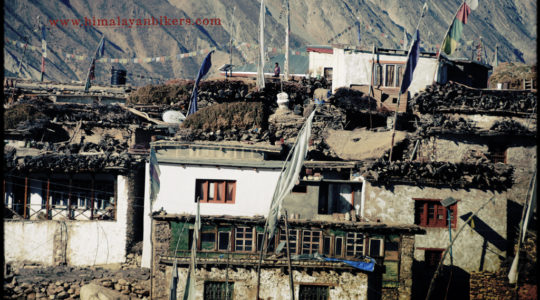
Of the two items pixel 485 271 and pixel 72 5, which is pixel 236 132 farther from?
pixel 72 5

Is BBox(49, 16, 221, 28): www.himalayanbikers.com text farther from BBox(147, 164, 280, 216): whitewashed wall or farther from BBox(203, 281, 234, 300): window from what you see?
BBox(203, 281, 234, 300): window

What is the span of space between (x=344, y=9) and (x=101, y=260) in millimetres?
138553

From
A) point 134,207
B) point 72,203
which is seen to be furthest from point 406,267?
point 72,203

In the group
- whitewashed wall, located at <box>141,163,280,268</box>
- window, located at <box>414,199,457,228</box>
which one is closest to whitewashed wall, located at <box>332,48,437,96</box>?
window, located at <box>414,199,457,228</box>

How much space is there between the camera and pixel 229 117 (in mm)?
45000

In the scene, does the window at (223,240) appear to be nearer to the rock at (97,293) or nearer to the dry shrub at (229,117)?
the rock at (97,293)

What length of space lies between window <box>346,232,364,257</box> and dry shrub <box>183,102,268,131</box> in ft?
45.1

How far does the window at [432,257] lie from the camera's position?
34656 millimetres

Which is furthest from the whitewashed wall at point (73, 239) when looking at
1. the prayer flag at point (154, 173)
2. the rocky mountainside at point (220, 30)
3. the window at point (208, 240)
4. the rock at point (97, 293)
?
the rocky mountainside at point (220, 30)

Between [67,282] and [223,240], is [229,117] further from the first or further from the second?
[67,282]

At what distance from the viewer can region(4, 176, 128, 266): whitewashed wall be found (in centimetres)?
3734

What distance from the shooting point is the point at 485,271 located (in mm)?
33656

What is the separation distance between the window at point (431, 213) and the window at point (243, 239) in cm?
820

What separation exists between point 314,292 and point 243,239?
392cm
